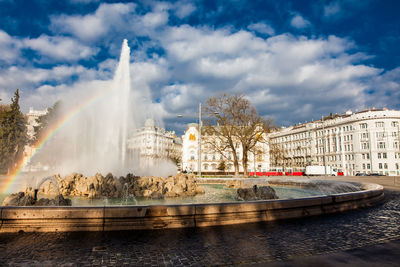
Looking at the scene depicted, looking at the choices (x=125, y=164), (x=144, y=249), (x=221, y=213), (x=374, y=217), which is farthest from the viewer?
(x=125, y=164)

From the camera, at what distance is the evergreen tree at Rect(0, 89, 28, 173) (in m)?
48.0

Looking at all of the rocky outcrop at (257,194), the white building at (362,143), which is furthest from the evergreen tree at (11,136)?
the white building at (362,143)

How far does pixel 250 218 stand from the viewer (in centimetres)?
786

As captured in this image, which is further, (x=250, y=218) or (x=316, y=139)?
(x=316, y=139)

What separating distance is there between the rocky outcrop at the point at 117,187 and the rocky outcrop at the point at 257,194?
4.33 meters

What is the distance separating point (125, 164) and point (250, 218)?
18489 millimetres

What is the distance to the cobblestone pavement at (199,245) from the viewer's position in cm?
487

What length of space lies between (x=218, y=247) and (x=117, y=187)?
1361cm

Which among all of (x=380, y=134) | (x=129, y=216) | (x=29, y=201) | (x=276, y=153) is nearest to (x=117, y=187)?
(x=29, y=201)

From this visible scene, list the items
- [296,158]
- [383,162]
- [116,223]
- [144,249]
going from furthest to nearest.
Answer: [296,158] < [383,162] < [116,223] < [144,249]

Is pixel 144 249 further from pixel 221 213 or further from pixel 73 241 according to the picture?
pixel 221 213

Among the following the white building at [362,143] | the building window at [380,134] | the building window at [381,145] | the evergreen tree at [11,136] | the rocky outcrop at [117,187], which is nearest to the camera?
the rocky outcrop at [117,187]

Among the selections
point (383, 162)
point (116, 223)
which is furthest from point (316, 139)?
point (116, 223)

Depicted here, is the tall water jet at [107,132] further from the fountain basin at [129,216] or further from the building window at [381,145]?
the building window at [381,145]
